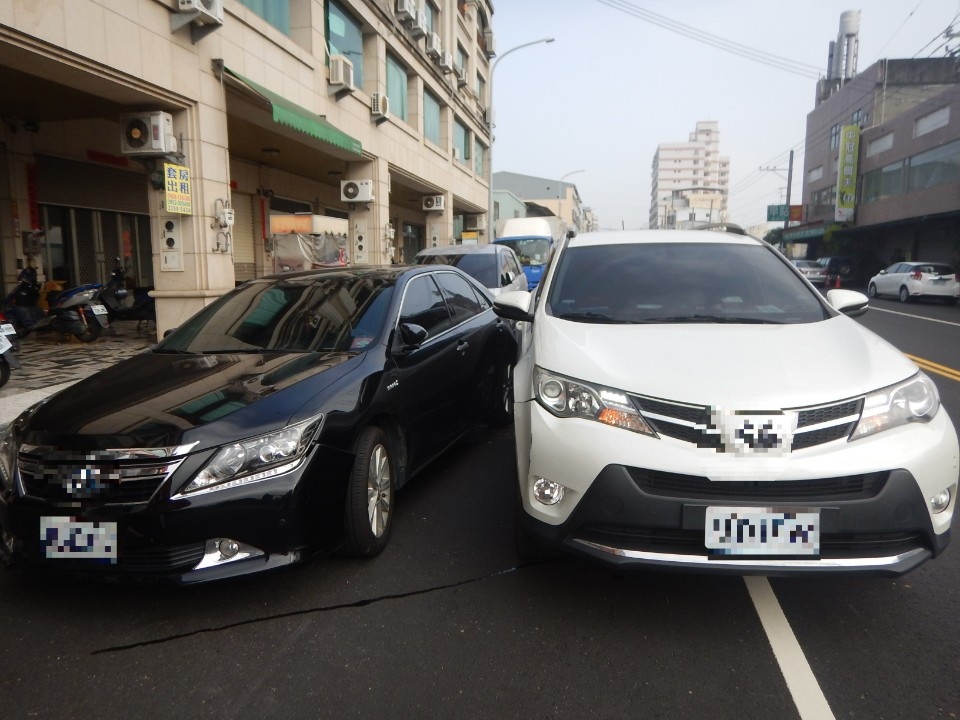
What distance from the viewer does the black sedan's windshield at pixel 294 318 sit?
388 centimetres

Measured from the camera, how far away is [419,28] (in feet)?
65.3

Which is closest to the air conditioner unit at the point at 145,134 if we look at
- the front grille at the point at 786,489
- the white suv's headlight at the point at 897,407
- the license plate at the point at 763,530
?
the front grille at the point at 786,489

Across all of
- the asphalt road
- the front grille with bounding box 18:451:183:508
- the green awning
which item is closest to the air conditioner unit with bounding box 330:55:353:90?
the green awning

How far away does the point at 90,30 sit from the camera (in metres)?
7.77

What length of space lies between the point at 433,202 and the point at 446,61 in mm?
4860

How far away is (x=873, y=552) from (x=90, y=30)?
9.11 meters

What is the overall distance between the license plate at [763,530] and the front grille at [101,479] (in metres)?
2.06

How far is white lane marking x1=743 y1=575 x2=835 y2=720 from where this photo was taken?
2254 mm

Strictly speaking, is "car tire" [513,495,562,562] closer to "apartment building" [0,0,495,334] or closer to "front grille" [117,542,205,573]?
"front grille" [117,542,205,573]

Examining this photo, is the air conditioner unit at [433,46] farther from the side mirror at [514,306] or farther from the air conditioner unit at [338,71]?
the side mirror at [514,306]

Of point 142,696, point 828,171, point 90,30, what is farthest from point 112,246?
point 828,171

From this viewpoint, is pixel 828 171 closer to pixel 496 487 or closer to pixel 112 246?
pixel 112 246

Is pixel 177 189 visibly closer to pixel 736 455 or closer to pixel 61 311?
pixel 61 311

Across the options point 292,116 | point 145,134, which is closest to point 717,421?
point 145,134
